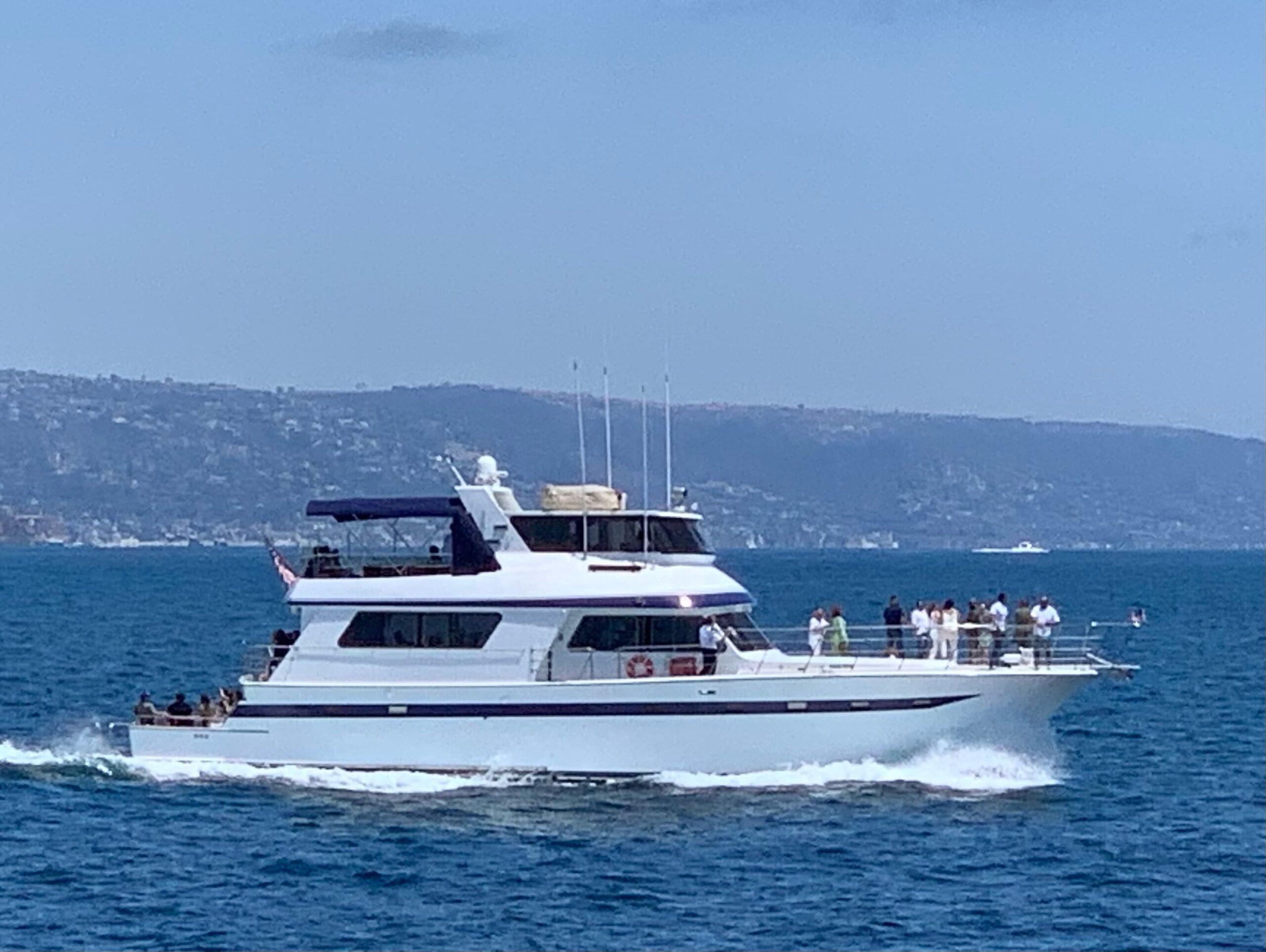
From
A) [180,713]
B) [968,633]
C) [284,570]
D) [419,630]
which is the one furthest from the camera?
[284,570]

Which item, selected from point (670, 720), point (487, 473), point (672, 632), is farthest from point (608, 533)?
point (670, 720)

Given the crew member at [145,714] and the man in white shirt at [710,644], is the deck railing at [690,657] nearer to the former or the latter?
the man in white shirt at [710,644]

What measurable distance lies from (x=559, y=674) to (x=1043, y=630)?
7469 mm

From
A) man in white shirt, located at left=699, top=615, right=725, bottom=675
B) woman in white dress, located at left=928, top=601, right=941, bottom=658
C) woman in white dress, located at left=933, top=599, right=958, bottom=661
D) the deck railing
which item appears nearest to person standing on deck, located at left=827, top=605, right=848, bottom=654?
the deck railing

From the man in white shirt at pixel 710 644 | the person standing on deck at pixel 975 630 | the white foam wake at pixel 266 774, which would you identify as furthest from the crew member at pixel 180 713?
the person standing on deck at pixel 975 630

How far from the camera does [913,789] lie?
37219 mm

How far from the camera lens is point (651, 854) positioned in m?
33.2

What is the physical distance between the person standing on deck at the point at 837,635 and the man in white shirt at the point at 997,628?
2.30 metres

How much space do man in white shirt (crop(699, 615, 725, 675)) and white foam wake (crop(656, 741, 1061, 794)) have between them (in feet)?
5.41

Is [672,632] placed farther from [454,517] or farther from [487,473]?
[487,473]

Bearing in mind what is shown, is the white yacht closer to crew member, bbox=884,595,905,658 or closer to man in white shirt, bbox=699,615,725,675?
man in white shirt, bbox=699,615,725,675

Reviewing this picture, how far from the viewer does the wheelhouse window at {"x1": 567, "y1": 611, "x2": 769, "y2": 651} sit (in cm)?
3809

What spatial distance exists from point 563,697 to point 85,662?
32.9m

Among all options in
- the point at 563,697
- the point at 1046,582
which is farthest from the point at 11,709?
the point at 1046,582
